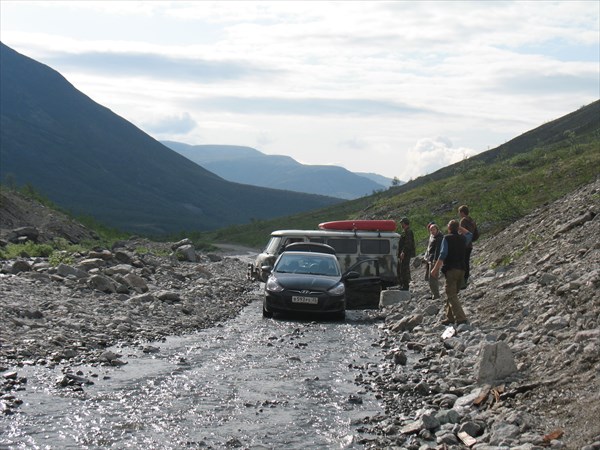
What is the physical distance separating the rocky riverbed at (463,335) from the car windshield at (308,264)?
1745mm

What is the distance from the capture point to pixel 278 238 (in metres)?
26.0

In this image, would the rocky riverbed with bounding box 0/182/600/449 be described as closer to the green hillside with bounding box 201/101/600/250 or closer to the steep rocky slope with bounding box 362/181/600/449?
the steep rocky slope with bounding box 362/181/600/449

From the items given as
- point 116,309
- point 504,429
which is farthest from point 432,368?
point 116,309

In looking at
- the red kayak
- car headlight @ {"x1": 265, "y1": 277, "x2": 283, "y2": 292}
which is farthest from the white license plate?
the red kayak

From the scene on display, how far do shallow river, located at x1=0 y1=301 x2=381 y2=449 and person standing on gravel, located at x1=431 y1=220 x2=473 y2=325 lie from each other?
66.5 inches

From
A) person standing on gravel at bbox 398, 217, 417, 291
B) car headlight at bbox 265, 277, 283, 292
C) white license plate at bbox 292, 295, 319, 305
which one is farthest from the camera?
person standing on gravel at bbox 398, 217, 417, 291

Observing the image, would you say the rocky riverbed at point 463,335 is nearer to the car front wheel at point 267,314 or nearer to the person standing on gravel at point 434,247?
the person standing on gravel at point 434,247

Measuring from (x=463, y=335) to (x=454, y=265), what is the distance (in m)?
1.85

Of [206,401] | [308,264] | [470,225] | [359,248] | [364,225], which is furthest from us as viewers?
[364,225]

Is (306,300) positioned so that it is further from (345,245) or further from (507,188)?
(507,188)

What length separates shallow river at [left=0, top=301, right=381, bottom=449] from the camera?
903 centimetres

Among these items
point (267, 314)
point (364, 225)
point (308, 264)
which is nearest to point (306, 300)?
point (267, 314)

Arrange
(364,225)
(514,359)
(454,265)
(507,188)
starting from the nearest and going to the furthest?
(514,359) → (454,265) → (364,225) → (507,188)

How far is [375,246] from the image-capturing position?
25.1 m
